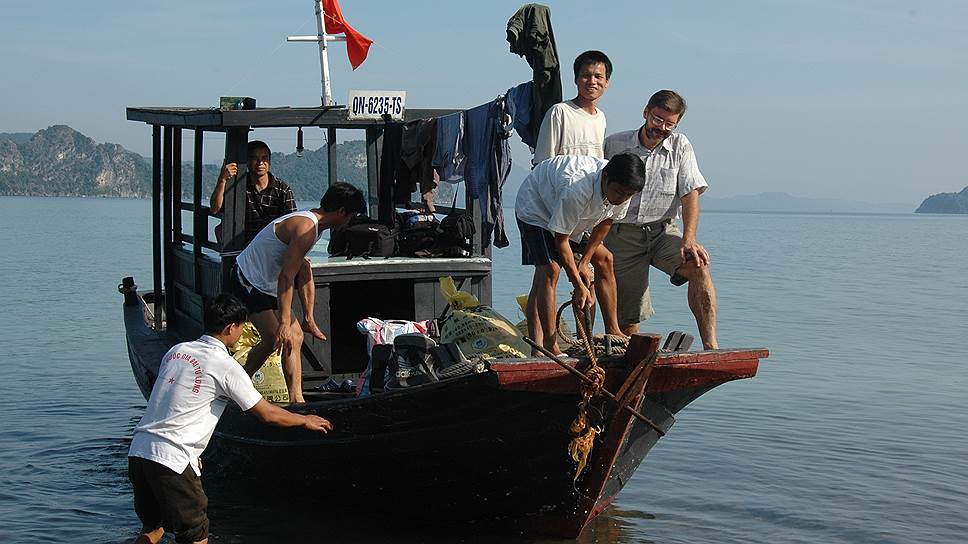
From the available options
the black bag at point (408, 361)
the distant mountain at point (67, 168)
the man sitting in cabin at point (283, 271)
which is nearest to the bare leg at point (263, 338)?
the man sitting in cabin at point (283, 271)

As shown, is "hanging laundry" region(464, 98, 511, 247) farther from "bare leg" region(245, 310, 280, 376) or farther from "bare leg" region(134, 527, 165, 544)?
"bare leg" region(134, 527, 165, 544)

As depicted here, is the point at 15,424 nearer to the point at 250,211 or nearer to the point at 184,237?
the point at 184,237

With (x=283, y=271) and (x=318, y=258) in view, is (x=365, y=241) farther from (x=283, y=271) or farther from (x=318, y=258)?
(x=283, y=271)

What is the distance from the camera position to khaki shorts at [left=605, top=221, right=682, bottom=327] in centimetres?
772

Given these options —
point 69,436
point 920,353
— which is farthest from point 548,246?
point 920,353

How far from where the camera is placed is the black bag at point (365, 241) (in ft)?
30.6

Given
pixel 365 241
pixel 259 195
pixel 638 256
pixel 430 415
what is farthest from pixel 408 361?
pixel 259 195

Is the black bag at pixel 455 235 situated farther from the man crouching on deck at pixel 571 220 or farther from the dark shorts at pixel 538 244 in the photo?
the dark shorts at pixel 538 244

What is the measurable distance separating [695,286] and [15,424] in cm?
831

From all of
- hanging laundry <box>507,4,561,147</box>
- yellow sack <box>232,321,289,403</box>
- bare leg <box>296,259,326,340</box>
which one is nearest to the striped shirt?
hanging laundry <box>507,4,561,147</box>

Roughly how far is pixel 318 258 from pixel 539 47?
244 cm

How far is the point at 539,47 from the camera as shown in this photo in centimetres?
832

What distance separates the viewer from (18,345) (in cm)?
1933

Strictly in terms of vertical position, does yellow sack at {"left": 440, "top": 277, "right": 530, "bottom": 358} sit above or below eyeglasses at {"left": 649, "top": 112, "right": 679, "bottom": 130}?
below
